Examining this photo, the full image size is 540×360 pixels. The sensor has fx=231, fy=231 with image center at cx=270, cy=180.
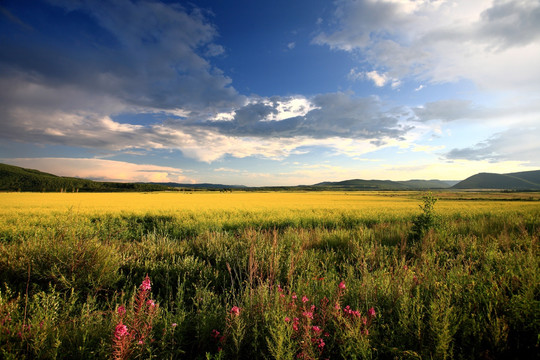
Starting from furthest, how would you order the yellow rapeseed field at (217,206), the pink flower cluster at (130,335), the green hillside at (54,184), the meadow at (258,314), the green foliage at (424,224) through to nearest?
the green hillside at (54,184) → the yellow rapeseed field at (217,206) → the green foliage at (424,224) → the meadow at (258,314) → the pink flower cluster at (130,335)

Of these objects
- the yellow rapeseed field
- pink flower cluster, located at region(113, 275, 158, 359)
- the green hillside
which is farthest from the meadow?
the green hillside

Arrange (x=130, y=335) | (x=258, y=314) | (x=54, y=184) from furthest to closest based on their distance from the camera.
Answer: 1. (x=54, y=184)
2. (x=258, y=314)
3. (x=130, y=335)

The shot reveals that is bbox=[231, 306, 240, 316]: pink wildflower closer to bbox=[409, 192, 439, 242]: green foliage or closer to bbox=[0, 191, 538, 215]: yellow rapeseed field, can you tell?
bbox=[409, 192, 439, 242]: green foliage

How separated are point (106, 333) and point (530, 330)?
4.88 metres

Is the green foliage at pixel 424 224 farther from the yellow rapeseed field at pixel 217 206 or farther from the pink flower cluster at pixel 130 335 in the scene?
the yellow rapeseed field at pixel 217 206

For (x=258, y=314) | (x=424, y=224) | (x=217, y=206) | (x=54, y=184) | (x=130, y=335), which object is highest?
(x=54, y=184)

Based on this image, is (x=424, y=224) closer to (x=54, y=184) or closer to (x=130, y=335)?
(x=130, y=335)

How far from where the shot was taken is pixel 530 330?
8.82 ft

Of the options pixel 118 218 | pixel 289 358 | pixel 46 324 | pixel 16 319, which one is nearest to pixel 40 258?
pixel 16 319

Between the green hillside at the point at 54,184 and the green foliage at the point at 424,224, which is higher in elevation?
the green hillside at the point at 54,184

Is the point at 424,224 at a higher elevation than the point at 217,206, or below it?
higher

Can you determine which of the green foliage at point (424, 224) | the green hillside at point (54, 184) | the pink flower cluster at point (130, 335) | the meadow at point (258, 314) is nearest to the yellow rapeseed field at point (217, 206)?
the meadow at point (258, 314)

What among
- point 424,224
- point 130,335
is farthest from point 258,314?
point 424,224

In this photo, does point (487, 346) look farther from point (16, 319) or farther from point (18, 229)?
point (18, 229)
